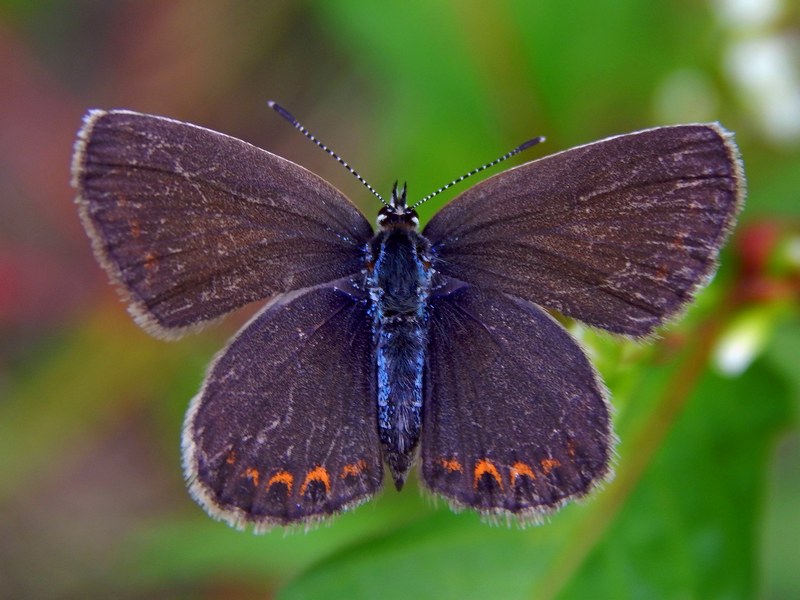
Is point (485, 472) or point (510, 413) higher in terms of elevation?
point (510, 413)

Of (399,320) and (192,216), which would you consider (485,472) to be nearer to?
(399,320)

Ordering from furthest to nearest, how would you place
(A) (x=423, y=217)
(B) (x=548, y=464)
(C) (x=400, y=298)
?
(A) (x=423, y=217)
(C) (x=400, y=298)
(B) (x=548, y=464)

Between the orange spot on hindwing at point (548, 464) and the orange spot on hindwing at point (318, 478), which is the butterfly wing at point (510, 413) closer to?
the orange spot on hindwing at point (548, 464)

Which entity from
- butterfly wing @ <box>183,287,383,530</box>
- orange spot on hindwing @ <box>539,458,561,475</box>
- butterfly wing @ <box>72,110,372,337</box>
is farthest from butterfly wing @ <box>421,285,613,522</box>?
butterfly wing @ <box>72,110,372,337</box>

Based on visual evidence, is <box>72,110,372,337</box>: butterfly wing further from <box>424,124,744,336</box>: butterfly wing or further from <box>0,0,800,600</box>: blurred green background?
<box>0,0,800,600</box>: blurred green background

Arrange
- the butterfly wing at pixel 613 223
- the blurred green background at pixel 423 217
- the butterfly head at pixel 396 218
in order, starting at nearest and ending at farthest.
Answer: the butterfly wing at pixel 613 223 → the butterfly head at pixel 396 218 → the blurred green background at pixel 423 217

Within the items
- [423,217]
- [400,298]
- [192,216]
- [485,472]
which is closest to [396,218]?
[400,298]

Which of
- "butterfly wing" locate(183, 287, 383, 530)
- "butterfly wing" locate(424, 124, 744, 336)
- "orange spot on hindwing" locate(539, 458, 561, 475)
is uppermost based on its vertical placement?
"butterfly wing" locate(424, 124, 744, 336)

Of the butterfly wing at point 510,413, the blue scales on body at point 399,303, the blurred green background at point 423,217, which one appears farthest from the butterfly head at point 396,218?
the blurred green background at point 423,217
